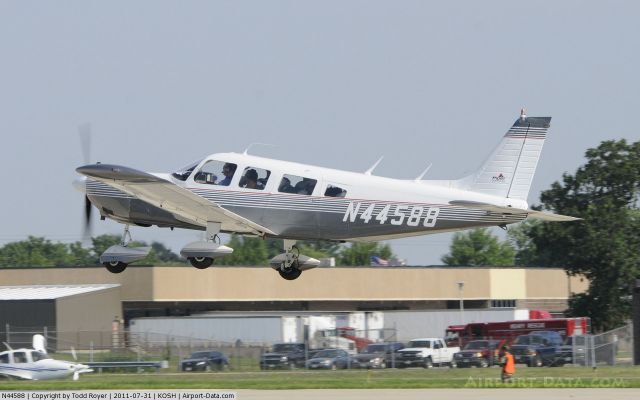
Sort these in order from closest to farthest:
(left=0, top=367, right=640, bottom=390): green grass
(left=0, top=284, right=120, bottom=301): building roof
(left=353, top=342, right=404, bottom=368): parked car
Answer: (left=0, top=367, right=640, bottom=390): green grass → (left=353, top=342, right=404, bottom=368): parked car → (left=0, top=284, right=120, bottom=301): building roof

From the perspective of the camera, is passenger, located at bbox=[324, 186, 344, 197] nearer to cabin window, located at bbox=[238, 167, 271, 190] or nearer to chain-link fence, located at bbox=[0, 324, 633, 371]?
cabin window, located at bbox=[238, 167, 271, 190]

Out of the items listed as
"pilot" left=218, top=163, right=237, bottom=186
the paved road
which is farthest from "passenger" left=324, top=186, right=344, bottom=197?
the paved road

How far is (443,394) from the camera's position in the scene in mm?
25844

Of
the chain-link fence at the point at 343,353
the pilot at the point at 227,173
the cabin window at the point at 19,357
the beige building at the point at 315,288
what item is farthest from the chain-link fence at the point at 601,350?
the beige building at the point at 315,288

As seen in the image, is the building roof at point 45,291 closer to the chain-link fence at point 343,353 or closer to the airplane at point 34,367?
the chain-link fence at point 343,353

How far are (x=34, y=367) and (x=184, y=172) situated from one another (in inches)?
458

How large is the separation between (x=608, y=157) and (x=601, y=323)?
321 inches

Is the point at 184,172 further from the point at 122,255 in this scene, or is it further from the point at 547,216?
the point at 547,216

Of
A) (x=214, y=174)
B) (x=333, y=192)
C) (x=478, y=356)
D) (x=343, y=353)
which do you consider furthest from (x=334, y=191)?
(x=478, y=356)

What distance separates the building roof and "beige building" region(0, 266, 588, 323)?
64cm

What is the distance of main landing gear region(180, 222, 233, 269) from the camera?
2484 centimetres

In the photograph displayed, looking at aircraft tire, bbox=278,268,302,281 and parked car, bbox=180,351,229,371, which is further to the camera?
parked car, bbox=180,351,229,371

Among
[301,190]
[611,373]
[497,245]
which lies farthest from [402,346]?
[497,245]

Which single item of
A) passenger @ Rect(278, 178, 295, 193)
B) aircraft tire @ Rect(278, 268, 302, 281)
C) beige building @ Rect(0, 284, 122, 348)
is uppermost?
passenger @ Rect(278, 178, 295, 193)
